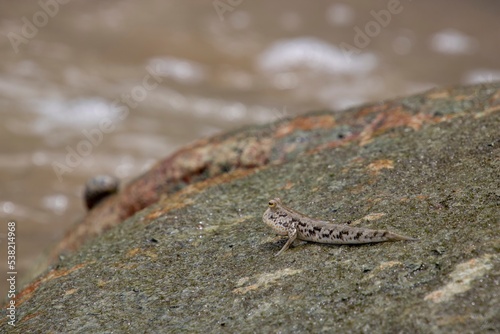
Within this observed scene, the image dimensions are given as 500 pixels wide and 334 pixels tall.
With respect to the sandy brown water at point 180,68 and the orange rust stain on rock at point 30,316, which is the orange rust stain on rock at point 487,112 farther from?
the sandy brown water at point 180,68

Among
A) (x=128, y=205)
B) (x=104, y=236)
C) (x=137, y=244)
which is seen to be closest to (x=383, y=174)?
(x=137, y=244)

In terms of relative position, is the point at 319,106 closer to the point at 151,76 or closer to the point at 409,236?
the point at 151,76

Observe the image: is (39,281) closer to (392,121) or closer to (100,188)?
(392,121)

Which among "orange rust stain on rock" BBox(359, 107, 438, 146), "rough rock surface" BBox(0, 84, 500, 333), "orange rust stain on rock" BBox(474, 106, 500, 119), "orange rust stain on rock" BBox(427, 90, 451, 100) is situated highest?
"orange rust stain on rock" BBox(427, 90, 451, 100)

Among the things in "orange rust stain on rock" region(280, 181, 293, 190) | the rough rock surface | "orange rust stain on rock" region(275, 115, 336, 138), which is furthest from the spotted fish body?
"orange rust stain on rock" region(275, 115, 336, 138)

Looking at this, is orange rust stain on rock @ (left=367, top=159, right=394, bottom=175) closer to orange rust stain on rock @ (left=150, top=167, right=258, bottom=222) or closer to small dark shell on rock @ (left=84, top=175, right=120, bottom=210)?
orange rust stain on rock @ (left=150, top=167, right=258, bottom=222)

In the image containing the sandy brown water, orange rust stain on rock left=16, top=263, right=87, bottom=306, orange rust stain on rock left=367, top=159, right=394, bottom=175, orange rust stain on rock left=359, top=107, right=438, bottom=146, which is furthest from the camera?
the sandy brown water
